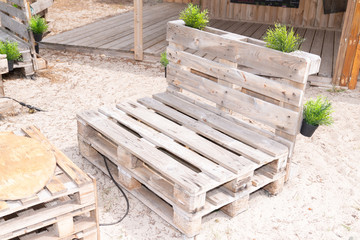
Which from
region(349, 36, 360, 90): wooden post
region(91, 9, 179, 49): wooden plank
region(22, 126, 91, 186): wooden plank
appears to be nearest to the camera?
region(22, 126, 91, 186): wooden plank

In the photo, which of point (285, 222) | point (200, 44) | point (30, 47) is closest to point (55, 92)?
point (30, 47)

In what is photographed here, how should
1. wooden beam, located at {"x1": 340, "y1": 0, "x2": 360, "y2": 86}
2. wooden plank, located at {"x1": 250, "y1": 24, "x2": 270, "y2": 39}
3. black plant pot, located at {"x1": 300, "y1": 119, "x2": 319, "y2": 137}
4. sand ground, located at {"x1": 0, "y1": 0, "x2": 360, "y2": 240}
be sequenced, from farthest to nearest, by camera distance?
1. wooden plank, located at {"x1": 250, "y1": 24, "x2": 270, "y2": 39}
2. wooden beam, located at {"x1": 340, "y1": 0, "x2": 360, "y2": 86}
3. black plant pot, located at {"x1": 300, "y1": 119, "x2": 319, "y2": 137}
4. sand ground, located at {"x1": 0, "y1": 0, "x2": 360, "y2": 240}

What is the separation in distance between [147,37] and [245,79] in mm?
5570

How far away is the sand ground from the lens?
389cm

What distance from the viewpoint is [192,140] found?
13.8ft

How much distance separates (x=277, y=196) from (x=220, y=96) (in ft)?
4.08

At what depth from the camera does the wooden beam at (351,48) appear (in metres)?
6.75

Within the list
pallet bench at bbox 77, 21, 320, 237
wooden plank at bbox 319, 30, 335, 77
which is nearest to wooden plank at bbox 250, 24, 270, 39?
wooden plank at bbox 319, 30, 335, 77

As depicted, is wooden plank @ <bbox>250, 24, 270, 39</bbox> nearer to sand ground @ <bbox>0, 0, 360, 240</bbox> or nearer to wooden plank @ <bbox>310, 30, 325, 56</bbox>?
wooden plank @ <bbox>310, 30, 325, 56</bbox>

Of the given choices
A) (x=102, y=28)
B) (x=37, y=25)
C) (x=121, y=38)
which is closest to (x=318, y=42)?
(x=121, y=38)

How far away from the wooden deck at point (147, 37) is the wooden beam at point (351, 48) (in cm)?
26

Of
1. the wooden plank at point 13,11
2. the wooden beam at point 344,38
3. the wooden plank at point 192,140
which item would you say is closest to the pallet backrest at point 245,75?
the wooden plank at point 192,140

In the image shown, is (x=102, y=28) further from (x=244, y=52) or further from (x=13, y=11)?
(x=244, y=52)

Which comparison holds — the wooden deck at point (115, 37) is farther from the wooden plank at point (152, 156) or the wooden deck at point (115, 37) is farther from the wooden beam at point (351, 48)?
the wooden plank at point (152, 156)
